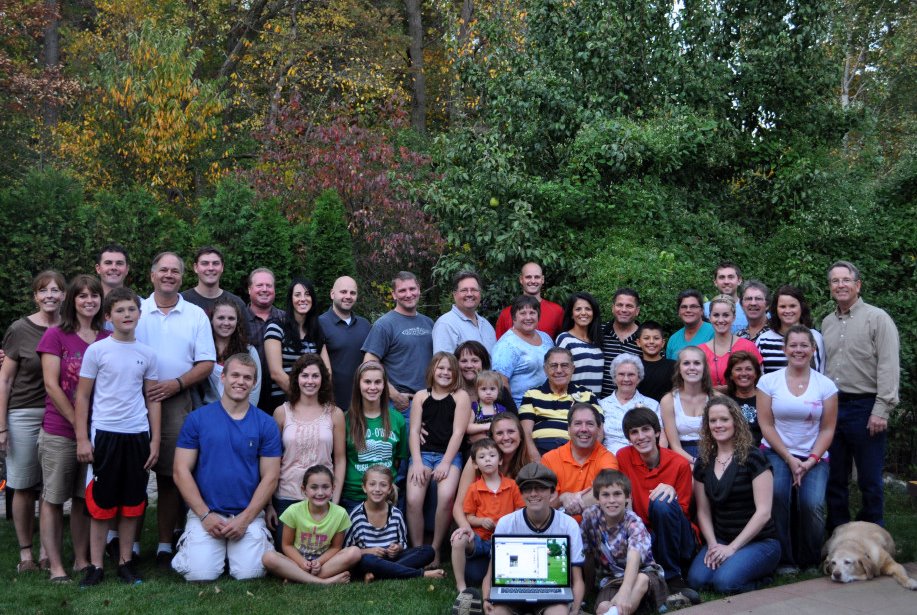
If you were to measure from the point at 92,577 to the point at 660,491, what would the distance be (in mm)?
3481

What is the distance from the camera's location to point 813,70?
10.5 m

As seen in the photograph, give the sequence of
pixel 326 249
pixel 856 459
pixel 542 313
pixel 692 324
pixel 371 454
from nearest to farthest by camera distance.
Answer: pixel 371 454
pixel 856 459
pixel 692 324
pixel 542 313
pixel 326 249

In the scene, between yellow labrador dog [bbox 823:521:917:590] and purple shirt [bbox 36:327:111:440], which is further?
purple shirt [bbox 36:327:111:440]

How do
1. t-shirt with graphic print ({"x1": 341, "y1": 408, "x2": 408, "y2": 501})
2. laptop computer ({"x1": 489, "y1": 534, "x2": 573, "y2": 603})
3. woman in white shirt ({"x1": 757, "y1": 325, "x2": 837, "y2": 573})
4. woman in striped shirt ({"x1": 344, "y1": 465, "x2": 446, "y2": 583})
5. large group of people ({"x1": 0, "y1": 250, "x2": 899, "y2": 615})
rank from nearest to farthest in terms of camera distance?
laptop computer ({"x1": 489, "y1": 534, "x2": 573, "y2": 603}), large group of people ({"x1": 0, "y1": 250, "x2": 899, "y2": 615}), woman in striped shirt ({"x1": 344, "y1": 465, "x2": 446, "y2": 583}), woman in white shirt ({"x1": 757, "y1": 325, "x2": 837, "y2": 573}), t-shirt with graphic print ({"x1": 341, "y1": 408, "x2": 408, "y2": 501})

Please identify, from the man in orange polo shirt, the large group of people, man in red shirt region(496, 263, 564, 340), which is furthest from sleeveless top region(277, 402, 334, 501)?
man in red shirt region(496, 263, 564, 340)

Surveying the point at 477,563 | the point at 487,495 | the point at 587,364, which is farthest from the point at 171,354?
the point at 587,364

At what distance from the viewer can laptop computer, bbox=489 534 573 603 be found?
4.98 m

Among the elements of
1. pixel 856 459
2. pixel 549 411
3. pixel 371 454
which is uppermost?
pixel 549 411

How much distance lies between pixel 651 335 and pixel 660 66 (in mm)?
4592

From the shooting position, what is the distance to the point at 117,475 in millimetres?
5719

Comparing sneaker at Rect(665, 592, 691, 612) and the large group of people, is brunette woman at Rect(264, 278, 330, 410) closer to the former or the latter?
the large group of people

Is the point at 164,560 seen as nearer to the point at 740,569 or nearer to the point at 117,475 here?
the point at 117,475

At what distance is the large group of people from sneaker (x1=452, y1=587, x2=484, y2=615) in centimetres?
1

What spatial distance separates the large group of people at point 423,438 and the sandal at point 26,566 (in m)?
0.02
